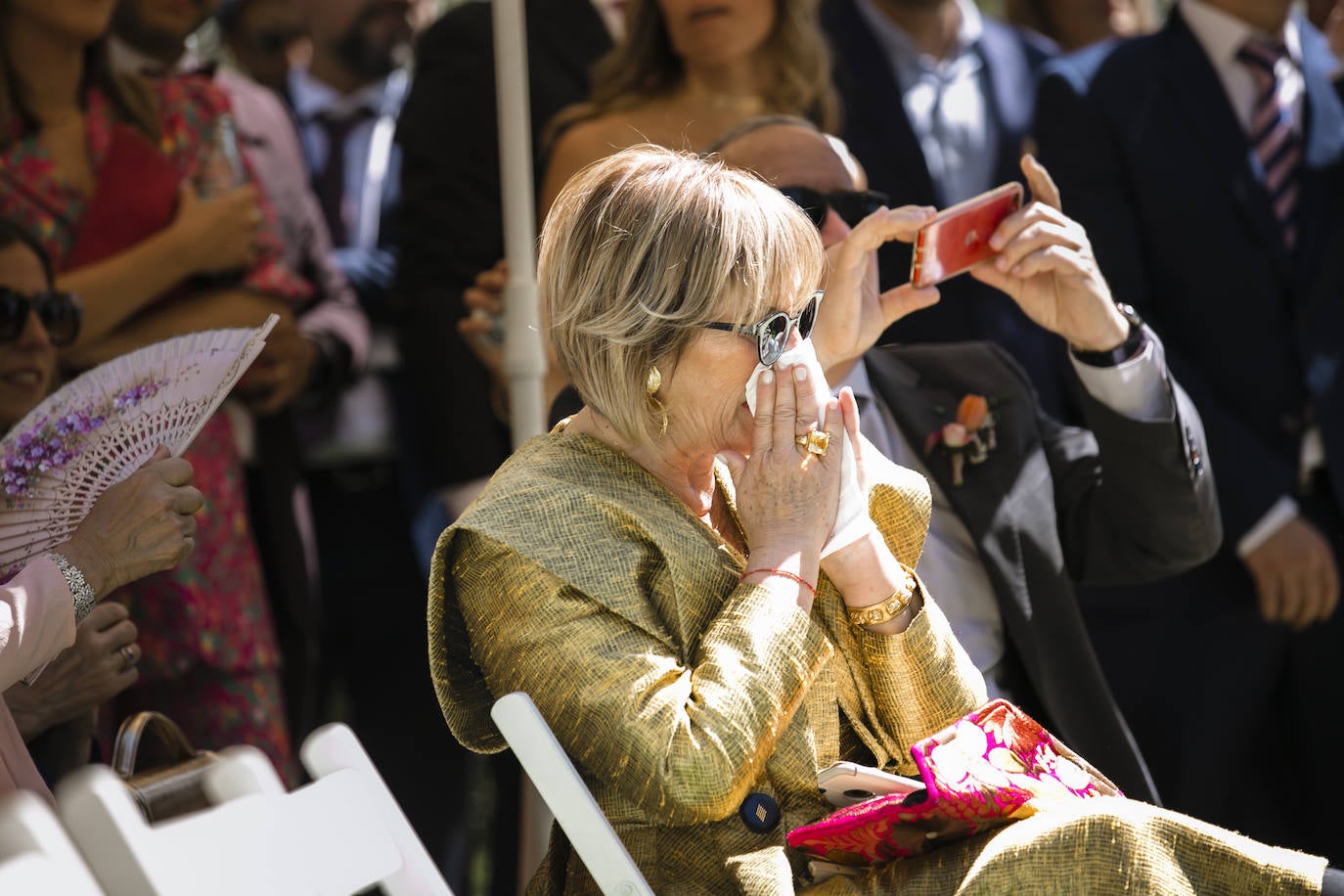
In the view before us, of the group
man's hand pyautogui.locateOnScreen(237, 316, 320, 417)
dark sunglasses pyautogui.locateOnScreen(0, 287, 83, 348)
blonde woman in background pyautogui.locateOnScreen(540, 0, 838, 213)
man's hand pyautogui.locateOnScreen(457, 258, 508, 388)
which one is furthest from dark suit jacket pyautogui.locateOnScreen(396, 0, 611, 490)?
dark sunglasses pyautogui.locateOnScreen(0, 287, 83, 348)

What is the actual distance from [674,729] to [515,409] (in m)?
1.28

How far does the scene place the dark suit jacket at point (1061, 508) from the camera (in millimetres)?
2910

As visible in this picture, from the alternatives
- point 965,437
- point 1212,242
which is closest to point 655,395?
point 965,437

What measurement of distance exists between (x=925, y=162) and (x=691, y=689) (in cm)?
206

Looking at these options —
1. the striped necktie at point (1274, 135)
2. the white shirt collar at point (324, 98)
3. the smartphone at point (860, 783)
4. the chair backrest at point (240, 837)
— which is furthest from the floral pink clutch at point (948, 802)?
the white shirt collar at point (324, 98)

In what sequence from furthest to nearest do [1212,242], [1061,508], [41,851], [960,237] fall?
1. [1212,242]
2. [1061,508]
3. [960,237]
4. [41,851]

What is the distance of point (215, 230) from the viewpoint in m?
3.53

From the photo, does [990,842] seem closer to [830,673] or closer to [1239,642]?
[830,673]

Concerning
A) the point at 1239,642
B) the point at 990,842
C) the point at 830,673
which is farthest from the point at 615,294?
the point at 1239,642

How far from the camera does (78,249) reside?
3.40 m

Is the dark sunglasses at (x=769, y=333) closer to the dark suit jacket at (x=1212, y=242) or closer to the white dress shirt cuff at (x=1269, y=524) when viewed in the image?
the dark suit jacket at (x=1212, y=242)

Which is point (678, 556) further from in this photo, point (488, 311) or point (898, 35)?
point (898, 35)

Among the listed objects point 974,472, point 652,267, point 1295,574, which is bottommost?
point 1295,574

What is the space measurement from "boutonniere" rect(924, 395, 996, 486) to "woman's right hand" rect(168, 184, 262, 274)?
1563 mm
